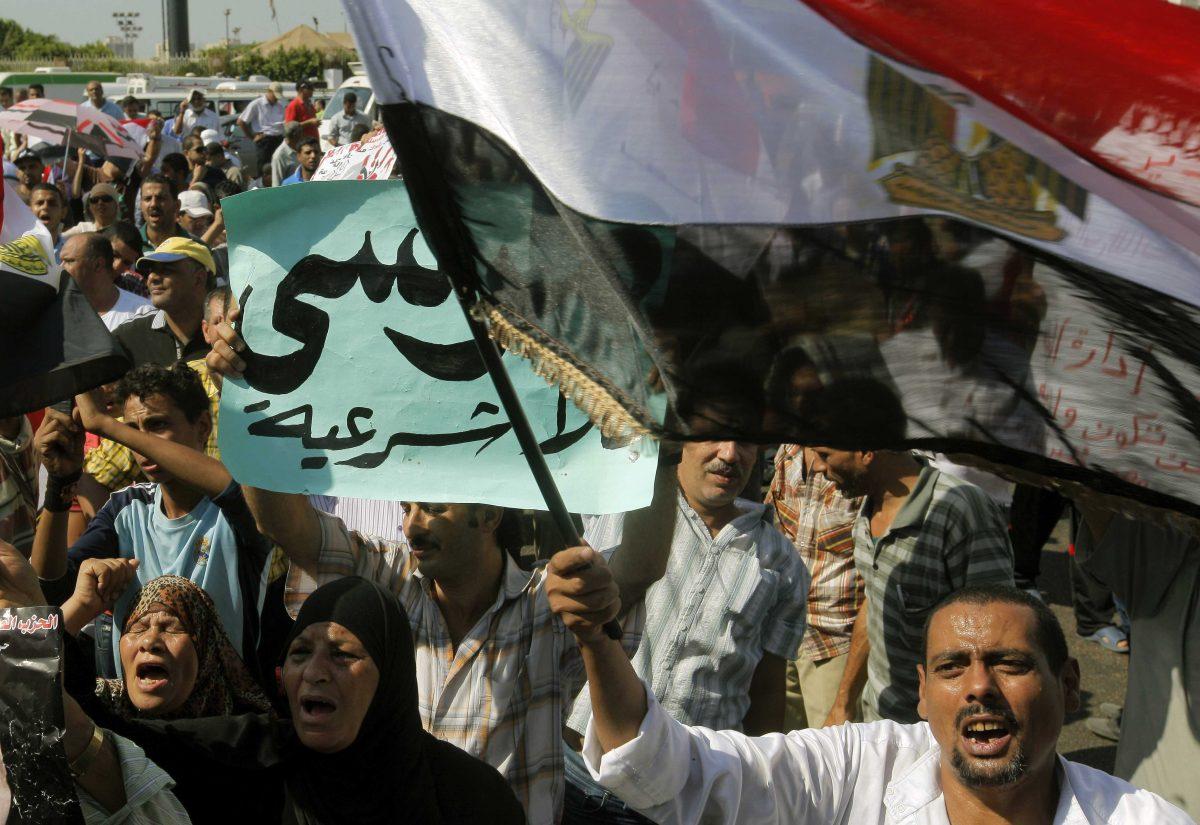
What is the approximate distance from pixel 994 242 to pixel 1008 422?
27 centimetres

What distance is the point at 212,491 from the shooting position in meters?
3.78

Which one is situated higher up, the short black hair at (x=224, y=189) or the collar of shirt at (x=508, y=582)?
the short black hair at (x=224, y=189)

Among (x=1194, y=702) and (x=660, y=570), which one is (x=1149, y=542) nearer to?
(x=1194, y=702)

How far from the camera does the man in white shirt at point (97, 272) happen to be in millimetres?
6496

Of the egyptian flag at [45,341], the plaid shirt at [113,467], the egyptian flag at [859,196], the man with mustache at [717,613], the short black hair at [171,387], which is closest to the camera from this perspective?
the egyptian flag at [859,196]

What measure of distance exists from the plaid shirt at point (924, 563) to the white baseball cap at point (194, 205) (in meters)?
7.71

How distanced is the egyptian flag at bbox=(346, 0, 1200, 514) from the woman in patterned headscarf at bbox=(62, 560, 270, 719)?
154 cm

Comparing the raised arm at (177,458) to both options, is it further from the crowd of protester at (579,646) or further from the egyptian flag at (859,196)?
the egyptian flag at (859,196)

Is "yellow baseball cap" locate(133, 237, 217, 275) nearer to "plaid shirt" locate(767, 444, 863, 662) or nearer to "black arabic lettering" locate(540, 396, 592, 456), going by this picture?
"plaid shirt" locate(767, 444, 863, 662)

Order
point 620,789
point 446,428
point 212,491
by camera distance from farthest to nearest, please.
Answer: point 212,491
point 446,428
point 620,789

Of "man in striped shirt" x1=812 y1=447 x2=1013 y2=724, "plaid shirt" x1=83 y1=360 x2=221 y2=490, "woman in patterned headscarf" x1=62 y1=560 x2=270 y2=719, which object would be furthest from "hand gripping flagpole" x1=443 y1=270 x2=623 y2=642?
"plaid shirt" x1=83 y1=360 x2=221 y2=490

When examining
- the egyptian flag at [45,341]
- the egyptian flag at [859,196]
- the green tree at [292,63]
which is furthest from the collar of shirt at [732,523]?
the green tree at [292,63]

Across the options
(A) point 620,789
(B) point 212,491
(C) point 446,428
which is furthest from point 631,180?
(B) point 212,491

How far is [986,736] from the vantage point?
2.57 metres
